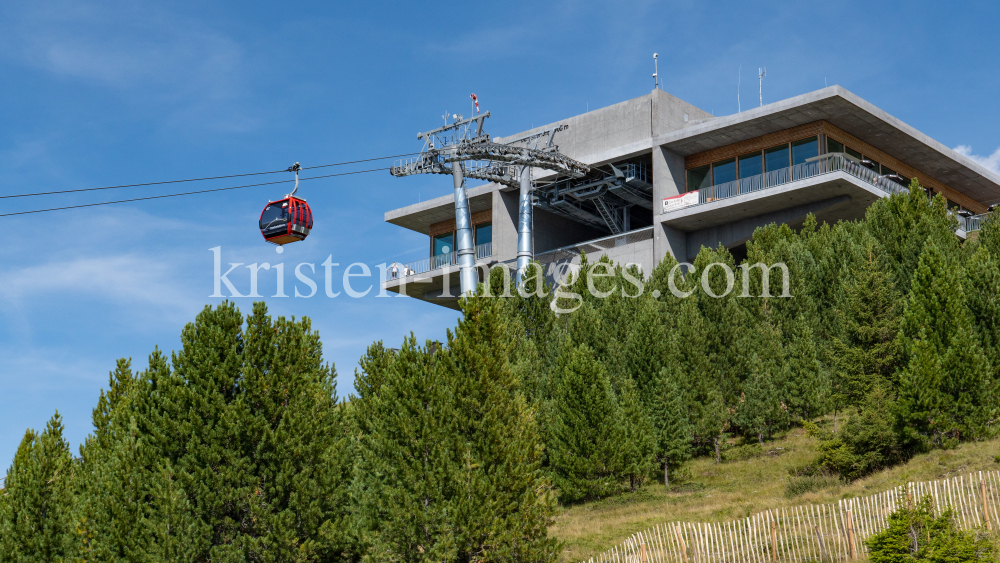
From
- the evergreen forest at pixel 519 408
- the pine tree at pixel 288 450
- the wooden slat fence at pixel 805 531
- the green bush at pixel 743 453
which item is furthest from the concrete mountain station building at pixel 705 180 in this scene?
the pine tree at pixel 288 450

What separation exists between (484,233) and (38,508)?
4181cm

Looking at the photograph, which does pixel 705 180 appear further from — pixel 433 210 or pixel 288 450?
pixel 288 450

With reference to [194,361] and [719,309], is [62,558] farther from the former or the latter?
[719,309]

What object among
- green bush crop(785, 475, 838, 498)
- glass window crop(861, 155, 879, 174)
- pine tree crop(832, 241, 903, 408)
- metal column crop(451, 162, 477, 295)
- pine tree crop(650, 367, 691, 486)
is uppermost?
glass window crop(861, 155, 879, 174)

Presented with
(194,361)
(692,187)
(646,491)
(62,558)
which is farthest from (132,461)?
(692,187)

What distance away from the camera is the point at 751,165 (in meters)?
52.3

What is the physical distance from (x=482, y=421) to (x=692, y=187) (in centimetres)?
3573

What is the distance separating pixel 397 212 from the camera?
67312mm

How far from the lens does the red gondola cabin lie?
2983 cm

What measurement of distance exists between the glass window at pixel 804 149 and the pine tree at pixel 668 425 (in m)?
19.0

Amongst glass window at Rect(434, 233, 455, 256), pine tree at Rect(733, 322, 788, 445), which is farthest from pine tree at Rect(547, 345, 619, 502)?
glass window at Rect(434, 233, 455, 256)

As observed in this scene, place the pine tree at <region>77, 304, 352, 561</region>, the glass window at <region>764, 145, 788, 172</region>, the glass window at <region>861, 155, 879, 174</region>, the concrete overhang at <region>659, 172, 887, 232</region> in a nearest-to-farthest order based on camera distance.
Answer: the pine tree at <region>77, 304, 352, 561</region> < the concrete overhang at <region>659, 172, 887, 232</region> < the glass window at <region>764, 145, 788, 172</region> < the glass window at <region>861, 155, 879, 174</region>

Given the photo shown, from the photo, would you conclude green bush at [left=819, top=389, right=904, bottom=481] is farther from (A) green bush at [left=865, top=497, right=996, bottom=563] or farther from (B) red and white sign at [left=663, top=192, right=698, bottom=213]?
(B) red and white sign at [left=663, top=192, right=698, bottom=213]

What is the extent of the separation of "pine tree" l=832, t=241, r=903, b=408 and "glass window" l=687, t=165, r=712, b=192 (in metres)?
18.8
